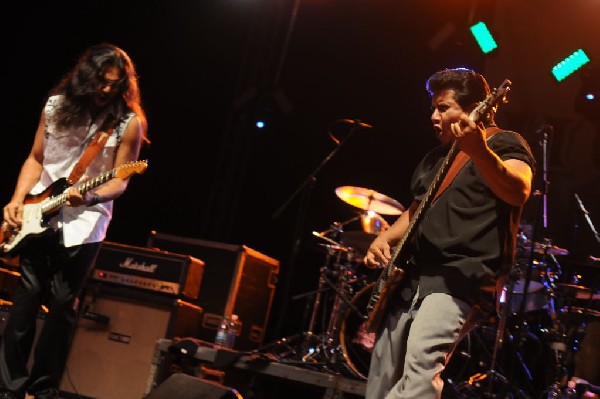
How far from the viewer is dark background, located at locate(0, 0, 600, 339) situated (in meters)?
7.00

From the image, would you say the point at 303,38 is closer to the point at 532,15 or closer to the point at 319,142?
the point at 319,142

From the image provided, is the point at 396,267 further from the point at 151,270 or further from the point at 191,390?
the point at 151,270

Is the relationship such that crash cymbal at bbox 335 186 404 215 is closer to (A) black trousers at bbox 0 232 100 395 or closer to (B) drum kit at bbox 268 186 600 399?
(B) drum kit at bbox 268 186 600 399

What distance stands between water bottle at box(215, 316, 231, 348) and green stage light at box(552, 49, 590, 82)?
4.13m

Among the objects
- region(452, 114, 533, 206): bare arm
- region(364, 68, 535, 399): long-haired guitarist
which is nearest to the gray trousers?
region(364, 68, 535, 399): long-haired guitarist

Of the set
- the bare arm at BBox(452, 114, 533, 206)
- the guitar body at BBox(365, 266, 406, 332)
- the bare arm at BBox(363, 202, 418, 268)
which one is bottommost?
the guitar body at BBox(365, 266, 406, 332)

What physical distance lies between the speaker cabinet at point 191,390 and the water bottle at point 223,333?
70.2 inches

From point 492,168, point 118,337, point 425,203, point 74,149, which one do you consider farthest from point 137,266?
point 492,168

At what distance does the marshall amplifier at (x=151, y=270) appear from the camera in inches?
204

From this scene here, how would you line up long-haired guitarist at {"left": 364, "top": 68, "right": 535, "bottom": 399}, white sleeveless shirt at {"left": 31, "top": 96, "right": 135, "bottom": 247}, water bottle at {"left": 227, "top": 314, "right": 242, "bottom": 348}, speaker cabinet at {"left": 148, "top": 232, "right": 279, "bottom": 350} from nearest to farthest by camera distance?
long-haired guitarist at {"left": 364, "top": 68, "right": 535, "bottom": 399}
white sleeveless shirt at {"left": 31, "top": 96, "right": 135, "bottom": 247}
water bottle at {"left": 227, "top": 314, "right": 242, "bottom": 348}
speaker cabinet at {"left": 148, "top": 232, "right": 279, "bottom": 350}

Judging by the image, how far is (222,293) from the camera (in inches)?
226

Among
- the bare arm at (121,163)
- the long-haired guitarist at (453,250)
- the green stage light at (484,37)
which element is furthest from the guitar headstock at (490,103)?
the green stage light at (484,37)

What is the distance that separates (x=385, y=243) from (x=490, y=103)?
2.45 ft

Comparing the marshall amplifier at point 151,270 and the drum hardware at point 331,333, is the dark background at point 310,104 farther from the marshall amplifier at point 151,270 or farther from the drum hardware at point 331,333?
the marshall amplifier at point 151,270
